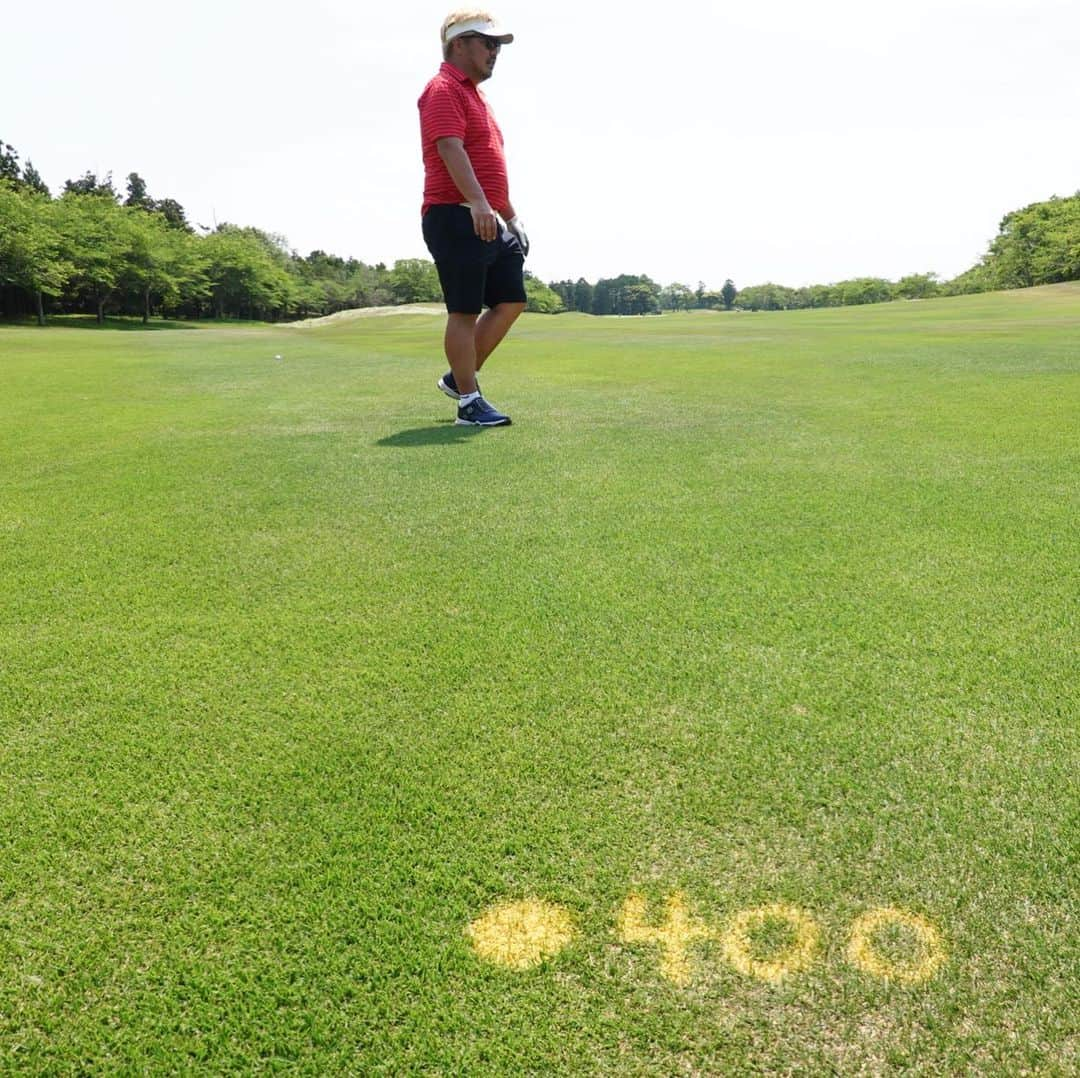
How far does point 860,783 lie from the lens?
1.56 meters

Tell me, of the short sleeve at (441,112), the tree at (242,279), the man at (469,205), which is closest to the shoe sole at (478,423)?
the man at (469,205)

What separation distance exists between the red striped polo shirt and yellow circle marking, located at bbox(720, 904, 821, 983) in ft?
15.5

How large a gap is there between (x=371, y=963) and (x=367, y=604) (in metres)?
1.35

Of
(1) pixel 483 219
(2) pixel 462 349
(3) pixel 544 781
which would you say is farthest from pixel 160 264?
(3) pixel 544 781

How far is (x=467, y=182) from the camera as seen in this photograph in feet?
15.5

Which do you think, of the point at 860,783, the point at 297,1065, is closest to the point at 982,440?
the point at 860,783

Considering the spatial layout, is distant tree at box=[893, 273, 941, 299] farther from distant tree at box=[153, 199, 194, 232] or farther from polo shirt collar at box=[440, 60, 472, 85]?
polo shirt collar at box=[440, 60, 472, 85]

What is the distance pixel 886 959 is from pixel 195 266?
61.2m

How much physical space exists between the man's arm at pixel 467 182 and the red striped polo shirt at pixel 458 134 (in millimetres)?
74

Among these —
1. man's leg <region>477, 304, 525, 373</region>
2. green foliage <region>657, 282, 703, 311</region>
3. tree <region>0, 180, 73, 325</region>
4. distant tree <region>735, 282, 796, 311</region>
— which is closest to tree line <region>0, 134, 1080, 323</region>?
tree <region>0, 180, 73, 325</region>

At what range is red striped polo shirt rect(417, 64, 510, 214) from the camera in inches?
186

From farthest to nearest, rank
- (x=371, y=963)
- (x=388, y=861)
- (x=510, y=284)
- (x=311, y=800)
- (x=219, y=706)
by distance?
(x=510, y=284)
(x=219, y=706)
(x=311, y=800)
(x=388, y=861)
(x=371, y=963)

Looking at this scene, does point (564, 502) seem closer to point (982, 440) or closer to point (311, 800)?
point (311, 800)

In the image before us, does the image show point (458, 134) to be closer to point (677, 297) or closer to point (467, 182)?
point (467, 182)
